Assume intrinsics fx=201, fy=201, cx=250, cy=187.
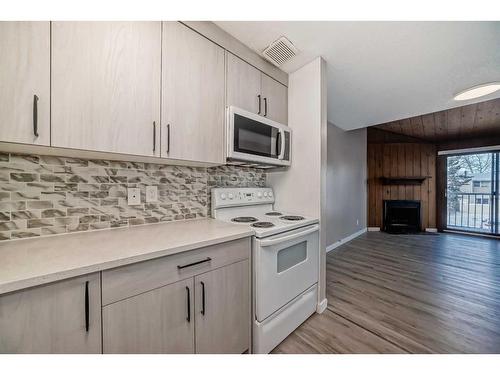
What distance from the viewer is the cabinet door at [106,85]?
87 centimetres

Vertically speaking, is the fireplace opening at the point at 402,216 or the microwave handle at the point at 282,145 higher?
the microwave handle at the point at 282,145

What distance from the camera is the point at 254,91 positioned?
1.65m

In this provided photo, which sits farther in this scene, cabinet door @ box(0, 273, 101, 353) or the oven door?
the oven door

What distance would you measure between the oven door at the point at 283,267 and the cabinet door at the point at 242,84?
1.03 metres

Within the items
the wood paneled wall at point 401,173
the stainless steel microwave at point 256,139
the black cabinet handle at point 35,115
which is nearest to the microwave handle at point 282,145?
the stainless steel microwave at point 256,139

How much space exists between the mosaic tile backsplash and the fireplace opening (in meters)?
5.20

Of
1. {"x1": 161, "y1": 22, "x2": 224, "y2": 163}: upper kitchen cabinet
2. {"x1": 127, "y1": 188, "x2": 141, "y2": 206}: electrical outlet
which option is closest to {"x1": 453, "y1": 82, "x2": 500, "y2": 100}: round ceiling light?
{"x1": 161, "y1": 22, "x2": 224, "y2": 163}: upper kitchen cabinet

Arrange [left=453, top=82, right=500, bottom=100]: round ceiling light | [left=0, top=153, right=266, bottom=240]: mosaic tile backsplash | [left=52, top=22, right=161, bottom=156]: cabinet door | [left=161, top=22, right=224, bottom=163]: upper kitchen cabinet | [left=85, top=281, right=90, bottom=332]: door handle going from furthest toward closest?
[left=453, top=82, right=500, bottom=100]: round ceiling light
[left=161, top=22, right=224, bottom=163]: upper kitchen cabinet
[left=0, top=153, right=266, bottom=240]: mosaic tile backsplash
[left=52, top=22, right=161, bottom=156]: cabinet door
[left=85, top=281, right=90, bottom=332]: door handle

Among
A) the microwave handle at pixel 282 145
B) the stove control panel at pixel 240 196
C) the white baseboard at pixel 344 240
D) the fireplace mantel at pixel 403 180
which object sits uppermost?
the microwave handle at pixel 282 145

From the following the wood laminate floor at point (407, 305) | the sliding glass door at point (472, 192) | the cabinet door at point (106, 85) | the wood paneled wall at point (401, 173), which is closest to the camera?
the cabinet door at point (106, 85)

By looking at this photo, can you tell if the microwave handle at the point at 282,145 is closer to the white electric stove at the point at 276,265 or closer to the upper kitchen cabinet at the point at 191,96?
the white electric stove at the point at 276,265

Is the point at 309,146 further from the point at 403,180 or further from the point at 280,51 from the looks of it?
the point at 403,180

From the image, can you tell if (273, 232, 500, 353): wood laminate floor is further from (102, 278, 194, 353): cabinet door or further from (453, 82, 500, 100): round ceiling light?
(453, 82, 500, 100): round ceiling light

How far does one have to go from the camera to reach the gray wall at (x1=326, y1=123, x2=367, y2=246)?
3.64m
